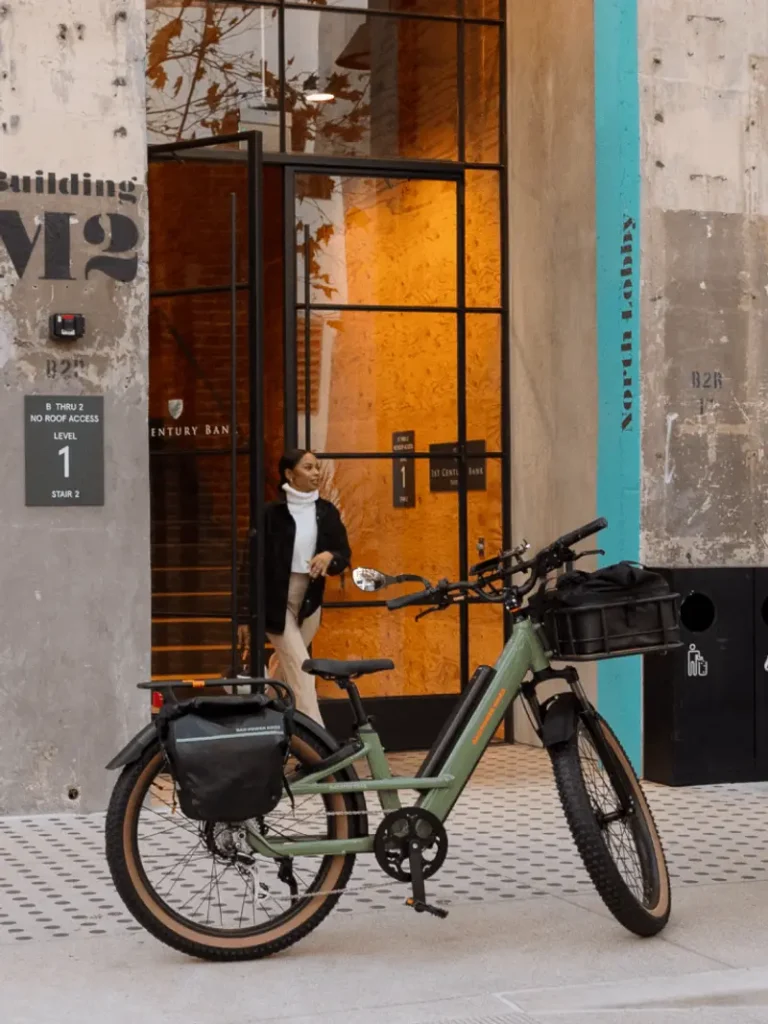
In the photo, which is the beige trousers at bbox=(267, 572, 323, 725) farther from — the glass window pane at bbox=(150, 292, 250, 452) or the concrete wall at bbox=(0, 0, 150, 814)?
the concrete wall at bbox=(0, 0, 150, 814)

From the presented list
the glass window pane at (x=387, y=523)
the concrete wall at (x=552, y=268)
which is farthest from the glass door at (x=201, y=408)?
the concrete wall at (x=552, y=268)

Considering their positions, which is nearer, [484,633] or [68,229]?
[68,229]

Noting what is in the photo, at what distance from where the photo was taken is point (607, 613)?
5.62 meters

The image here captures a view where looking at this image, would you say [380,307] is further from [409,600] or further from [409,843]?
[409,843]

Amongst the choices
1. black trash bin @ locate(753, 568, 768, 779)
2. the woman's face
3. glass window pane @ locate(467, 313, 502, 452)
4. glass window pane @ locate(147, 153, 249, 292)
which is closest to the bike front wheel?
black trash bin @ locate(753, 568, 768, 779)

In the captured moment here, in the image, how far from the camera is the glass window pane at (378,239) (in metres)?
10.3

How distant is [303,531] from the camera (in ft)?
31.0

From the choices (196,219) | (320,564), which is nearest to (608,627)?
(320,564)

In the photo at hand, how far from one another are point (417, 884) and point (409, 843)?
0.44 ft

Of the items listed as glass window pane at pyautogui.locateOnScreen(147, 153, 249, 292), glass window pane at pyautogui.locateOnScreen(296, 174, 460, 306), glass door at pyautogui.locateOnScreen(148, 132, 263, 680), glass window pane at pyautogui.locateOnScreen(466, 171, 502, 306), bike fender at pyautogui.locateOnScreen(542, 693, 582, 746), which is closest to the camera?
bike fender at pyautogui.locateOnScreen(542, 693, 582, 746)

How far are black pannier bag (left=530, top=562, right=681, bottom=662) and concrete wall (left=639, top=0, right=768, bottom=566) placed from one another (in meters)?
3.55

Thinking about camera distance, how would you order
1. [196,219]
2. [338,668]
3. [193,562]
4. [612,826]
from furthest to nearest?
1. [193,562]
2. [196,219]
3. [612,826]
4. [338,668]

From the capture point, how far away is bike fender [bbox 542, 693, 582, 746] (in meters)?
5.65

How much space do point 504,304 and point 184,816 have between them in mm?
5909
